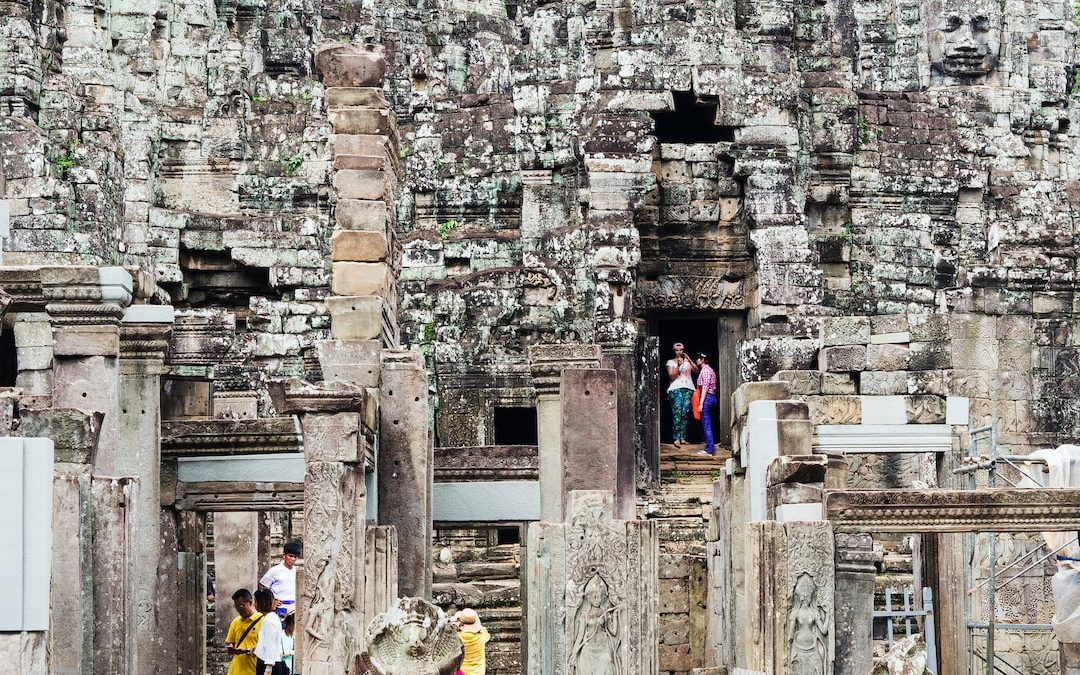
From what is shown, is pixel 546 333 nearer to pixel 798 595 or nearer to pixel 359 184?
pixel 359 184

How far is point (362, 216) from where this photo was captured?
1894 cm

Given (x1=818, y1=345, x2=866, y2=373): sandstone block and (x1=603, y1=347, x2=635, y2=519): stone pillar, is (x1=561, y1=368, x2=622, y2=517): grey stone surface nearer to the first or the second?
(x1=603, y1=347, x2=635, y2=519): stone pillar

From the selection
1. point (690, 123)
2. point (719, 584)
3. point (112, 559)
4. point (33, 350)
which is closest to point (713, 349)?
point (690, 123)

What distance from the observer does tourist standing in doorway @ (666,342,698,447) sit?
2423 cm

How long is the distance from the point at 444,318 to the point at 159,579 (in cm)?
730

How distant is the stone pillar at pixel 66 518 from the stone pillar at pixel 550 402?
425cm

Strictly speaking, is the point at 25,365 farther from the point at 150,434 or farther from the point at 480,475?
the point at 480,475

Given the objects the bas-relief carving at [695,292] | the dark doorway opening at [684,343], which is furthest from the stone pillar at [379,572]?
the dark doorway opening at [684,343]

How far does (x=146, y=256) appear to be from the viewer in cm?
2636

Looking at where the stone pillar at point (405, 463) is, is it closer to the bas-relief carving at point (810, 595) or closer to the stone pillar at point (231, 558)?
the stone pillar at point (231, 558)

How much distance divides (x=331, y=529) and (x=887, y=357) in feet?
19.1

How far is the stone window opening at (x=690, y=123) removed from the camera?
83.0 ft

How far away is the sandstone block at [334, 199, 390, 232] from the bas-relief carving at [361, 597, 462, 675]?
7.57 m

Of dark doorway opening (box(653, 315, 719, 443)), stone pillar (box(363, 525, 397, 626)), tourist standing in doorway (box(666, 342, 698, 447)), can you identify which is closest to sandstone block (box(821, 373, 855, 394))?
tourist standing in doorway (box(666, 342, 698, 447))
